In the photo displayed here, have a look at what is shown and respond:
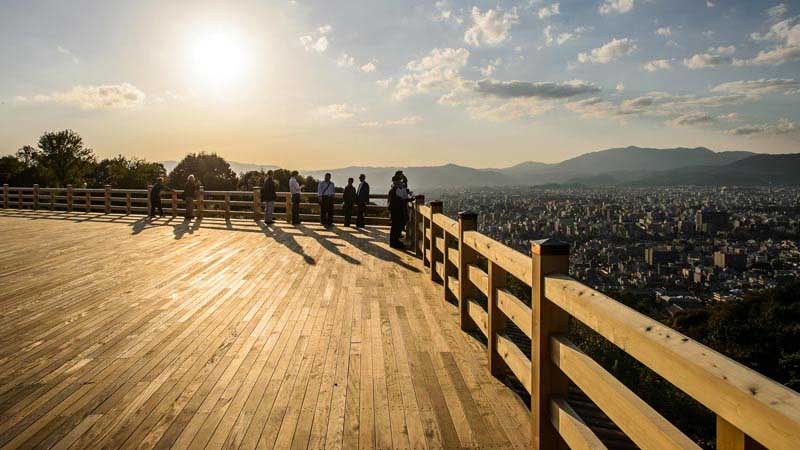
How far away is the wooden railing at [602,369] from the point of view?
1.30m

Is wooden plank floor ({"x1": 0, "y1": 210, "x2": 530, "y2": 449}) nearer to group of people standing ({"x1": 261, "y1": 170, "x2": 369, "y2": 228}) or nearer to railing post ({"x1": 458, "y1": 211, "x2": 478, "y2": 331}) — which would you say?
railing post ({"x1": 458, "y1": 211, "x2": 478, "y2": 331})

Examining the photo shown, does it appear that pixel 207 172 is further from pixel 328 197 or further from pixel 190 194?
pixel 328 197

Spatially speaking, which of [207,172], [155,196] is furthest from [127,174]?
[155,196]

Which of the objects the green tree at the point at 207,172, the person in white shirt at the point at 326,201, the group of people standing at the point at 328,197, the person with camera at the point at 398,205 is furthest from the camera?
the green tree at the point at 207,172

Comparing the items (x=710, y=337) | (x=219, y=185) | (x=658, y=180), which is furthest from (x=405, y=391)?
(x=658, y=180)

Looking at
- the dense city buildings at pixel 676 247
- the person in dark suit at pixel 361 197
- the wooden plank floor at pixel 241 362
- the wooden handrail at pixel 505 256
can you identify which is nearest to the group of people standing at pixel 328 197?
the person in dark suit at pixel 361 197

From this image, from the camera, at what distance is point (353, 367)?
410 centimetres

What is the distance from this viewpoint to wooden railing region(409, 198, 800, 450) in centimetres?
130

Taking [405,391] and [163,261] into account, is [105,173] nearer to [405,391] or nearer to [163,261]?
[163,261]

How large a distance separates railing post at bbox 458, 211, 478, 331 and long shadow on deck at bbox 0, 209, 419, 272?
339cm

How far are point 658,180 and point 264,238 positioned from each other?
152 m

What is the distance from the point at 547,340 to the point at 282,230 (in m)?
12.4

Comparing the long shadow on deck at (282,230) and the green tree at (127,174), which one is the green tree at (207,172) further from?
the long shadow on deck at (282,230)

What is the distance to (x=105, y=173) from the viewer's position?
59938 millimetres
